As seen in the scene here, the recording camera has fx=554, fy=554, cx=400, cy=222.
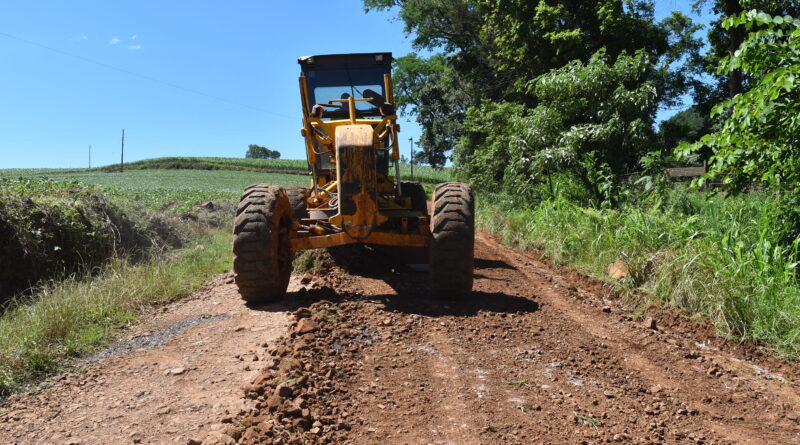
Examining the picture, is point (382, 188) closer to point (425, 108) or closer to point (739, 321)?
point (739, 321)

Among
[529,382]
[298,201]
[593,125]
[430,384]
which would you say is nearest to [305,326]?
[430,384]

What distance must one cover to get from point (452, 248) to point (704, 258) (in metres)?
2.77

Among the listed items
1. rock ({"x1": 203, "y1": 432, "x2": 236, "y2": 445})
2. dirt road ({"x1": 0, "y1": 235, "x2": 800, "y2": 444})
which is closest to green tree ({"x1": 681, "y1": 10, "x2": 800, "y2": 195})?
dirt road ({"x1": 0, "y1": 235, "x2": 800, "y2": 444})

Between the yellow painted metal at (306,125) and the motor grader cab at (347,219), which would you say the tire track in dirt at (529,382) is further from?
the yellow painted metal at (306,125)

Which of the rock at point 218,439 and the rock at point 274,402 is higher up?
the rock at point 274,402

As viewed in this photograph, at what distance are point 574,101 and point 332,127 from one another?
618cm

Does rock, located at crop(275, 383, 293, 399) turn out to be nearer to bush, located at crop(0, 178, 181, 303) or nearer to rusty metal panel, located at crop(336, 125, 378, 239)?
rusty metal panel, located at crop(336, 125, 378, 239)

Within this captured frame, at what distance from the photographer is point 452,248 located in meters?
5.76

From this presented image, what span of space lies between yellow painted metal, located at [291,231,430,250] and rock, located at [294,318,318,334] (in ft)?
3.72

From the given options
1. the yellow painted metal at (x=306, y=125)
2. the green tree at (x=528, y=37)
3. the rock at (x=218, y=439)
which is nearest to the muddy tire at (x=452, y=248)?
the yellow painted metal at (x=306, y=125)

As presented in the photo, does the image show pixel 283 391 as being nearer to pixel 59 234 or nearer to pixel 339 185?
pixel 339 185

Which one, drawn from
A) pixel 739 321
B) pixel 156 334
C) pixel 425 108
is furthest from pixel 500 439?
pixel 425 108

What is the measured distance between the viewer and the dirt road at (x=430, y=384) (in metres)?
3.17

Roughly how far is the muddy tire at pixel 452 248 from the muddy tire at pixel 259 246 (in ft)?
5.42
